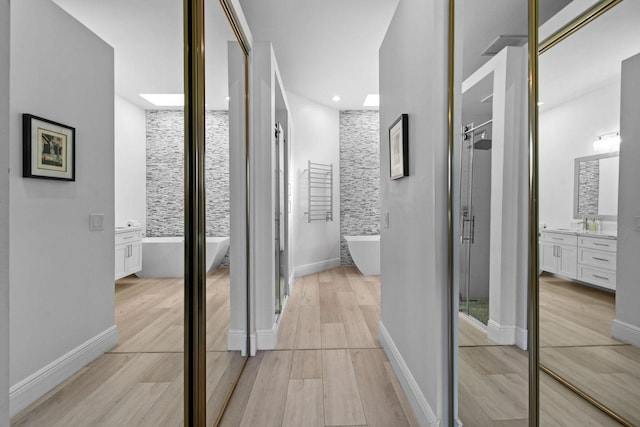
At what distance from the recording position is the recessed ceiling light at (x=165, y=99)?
37.3 inches

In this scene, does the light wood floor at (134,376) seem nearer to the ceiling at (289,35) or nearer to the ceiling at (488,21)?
the ceiling at (289,35)

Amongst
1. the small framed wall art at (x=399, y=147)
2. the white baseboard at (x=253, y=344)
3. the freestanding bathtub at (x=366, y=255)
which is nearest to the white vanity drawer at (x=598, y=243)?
the small framed wall art at (x=399, y=147)

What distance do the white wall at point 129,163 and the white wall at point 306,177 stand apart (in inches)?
158

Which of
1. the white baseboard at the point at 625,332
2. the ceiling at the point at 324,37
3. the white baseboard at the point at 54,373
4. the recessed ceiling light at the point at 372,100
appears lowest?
the white baseboard at the point at 54,373

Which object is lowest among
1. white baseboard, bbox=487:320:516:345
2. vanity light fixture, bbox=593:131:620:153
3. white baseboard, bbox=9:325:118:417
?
white baseboard, bbox=487:320:516:345

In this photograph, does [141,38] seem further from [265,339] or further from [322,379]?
[265,339]

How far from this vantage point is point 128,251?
0.84 m

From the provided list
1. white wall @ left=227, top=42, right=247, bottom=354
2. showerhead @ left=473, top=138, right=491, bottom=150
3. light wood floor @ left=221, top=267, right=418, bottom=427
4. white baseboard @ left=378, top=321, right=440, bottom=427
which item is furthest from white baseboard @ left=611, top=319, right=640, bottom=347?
white wall @ left=227, top=42, right=247, bottom=354

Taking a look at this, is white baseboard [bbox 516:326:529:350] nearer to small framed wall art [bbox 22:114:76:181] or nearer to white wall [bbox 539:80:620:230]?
white wall [bbox 539:80:620:230]

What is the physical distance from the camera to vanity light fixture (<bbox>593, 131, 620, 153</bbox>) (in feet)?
2.31

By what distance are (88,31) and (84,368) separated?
647 millimetres

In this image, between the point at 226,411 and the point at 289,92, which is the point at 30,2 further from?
the point at 289,92

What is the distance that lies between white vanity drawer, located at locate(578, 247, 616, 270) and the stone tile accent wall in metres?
5.30

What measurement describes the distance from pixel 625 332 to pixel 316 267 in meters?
4.95
